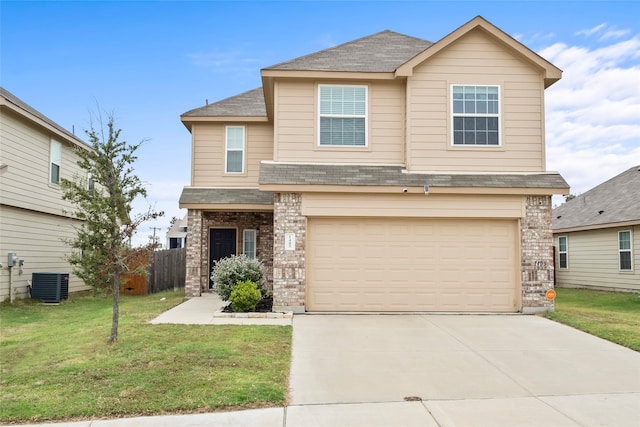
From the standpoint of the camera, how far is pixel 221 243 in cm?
1639

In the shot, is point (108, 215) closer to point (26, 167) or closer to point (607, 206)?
point (26, 167)

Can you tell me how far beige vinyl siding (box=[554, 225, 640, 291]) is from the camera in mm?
17275

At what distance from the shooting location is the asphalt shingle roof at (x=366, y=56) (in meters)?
12.0

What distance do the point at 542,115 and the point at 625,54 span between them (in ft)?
19.8

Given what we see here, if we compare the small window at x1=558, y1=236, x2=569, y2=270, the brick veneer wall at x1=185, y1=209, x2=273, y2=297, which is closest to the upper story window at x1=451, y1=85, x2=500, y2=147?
the brick veneer wall at x1=185, y1=209, x2=273, y2=297

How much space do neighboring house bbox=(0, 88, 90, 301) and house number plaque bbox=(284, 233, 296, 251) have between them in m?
6.52

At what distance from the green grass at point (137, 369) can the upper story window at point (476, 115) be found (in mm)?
6368

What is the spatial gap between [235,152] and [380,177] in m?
6.25

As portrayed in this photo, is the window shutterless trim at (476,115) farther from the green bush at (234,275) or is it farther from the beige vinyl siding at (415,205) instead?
the green bush at (234,275)

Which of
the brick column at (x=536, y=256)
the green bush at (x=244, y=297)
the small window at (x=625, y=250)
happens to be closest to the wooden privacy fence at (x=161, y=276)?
the green bush at (x=244, y=297)

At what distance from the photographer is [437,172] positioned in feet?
38.4

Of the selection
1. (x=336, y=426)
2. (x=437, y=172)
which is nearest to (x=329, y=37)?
(x=437, y=172)

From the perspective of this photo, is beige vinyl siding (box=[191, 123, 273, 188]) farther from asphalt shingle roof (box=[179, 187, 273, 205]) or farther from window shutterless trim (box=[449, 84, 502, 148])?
window shutterless trim (box=[449, 84, 502, 148])

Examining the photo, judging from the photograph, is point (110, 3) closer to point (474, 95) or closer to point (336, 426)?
point (474, 95)
